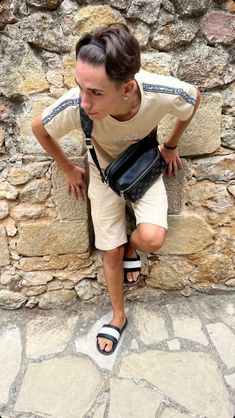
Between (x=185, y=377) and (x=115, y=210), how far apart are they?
0.86 metres

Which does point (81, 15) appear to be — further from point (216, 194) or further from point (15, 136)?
point (216, 194)

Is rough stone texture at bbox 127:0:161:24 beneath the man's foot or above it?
above

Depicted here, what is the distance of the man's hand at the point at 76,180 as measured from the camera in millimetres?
1982

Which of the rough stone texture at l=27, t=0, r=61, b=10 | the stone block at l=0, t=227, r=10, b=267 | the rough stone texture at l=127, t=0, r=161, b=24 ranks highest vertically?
the rough stone texture at l=27, t=0, r=61, b=10

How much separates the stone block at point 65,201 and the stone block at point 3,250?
1.07 ft

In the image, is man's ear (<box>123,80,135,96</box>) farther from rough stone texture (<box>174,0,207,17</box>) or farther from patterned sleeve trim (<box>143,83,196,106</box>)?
rough stone texture (<box>174,0,207,17</box>)

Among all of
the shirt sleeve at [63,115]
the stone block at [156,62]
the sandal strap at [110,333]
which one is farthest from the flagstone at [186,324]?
the stone block at [156,62]

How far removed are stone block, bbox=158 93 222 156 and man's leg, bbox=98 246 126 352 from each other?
2.06ft

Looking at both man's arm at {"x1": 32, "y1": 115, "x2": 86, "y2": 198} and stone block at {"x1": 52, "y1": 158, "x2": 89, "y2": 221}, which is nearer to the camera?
man's arm at {"x1": 32, "y1": 115, "x2": 86, "y2": 198}

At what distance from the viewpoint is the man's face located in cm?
142

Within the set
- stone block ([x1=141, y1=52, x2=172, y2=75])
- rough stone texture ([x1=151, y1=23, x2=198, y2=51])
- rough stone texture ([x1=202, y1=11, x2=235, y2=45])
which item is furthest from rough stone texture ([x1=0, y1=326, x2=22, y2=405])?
rough stone texture ([x1=202, y1=11, x2=235, y2=45])

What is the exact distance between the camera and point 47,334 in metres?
2.17

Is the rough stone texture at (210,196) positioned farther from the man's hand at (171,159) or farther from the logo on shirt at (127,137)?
the logo on shirt at (127,137)

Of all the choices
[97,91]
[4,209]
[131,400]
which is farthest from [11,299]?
[97,91]
